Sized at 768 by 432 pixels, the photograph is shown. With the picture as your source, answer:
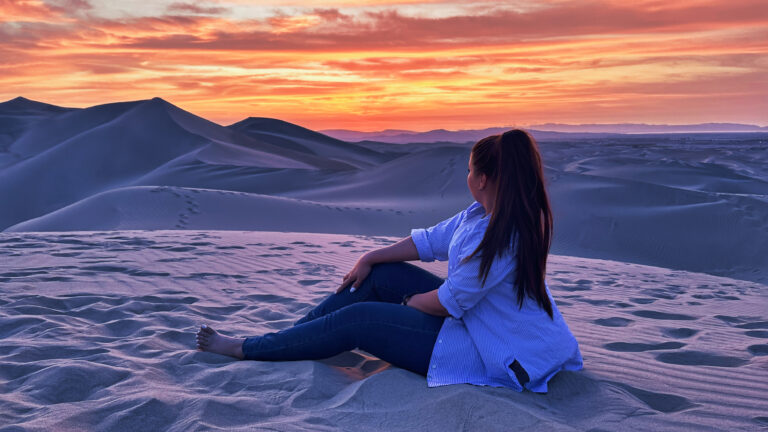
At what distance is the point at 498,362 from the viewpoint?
2686mm

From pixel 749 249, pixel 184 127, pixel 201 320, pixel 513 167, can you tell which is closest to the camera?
pixel 513 167

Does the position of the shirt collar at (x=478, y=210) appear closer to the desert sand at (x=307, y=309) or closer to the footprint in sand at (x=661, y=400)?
the desert sand at (x=307, y=309)

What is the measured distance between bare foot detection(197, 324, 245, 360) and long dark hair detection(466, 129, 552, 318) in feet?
4.28

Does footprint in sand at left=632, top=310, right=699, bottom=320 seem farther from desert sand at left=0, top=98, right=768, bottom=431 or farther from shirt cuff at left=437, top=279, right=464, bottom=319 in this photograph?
shirt cuff at left=437, top=279, right=464, bottom=319

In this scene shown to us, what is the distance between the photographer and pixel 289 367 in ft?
9.96

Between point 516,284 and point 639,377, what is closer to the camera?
point 516,284

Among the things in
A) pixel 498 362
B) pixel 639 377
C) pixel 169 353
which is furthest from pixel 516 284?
pixel 169 353

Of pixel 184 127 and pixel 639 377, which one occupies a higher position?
pixel 184 127

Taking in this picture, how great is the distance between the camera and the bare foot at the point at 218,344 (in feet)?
10.3

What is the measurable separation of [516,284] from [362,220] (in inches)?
421

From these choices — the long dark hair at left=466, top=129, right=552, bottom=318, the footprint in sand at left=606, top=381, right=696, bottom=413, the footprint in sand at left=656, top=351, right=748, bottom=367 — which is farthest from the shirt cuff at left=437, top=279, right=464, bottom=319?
the footprint in sand at left=656, top=351, right=748, bottom=367

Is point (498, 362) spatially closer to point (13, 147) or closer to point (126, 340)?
point (126, 340)

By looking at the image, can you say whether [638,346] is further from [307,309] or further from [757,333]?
[307,309]

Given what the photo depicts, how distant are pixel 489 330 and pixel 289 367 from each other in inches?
37.9
